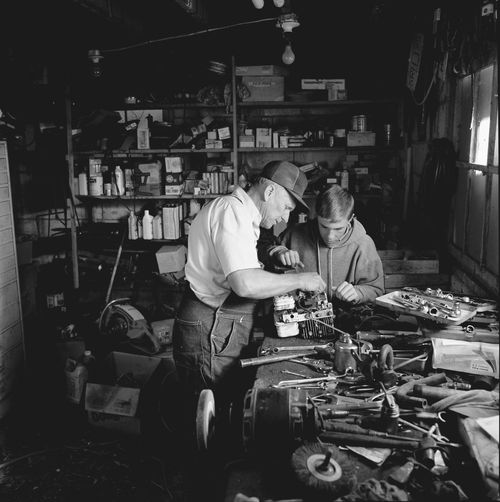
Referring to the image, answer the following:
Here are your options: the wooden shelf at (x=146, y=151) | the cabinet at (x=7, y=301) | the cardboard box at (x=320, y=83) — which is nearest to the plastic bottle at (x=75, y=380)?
the cabinet at (x=7, y=301)

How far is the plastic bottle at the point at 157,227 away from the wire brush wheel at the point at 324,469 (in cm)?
409

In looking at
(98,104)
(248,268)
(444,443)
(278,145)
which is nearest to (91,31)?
(98,104)

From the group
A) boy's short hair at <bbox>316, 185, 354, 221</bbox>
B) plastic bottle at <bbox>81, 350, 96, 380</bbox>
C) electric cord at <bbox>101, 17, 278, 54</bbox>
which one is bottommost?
plastic bottle at <bbox>81, 350, 96, 380</bbox>

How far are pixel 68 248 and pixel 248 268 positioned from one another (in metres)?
3.64

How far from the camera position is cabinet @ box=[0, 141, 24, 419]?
146 inches

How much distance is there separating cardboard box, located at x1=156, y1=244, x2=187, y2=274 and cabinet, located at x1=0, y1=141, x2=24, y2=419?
1.53m

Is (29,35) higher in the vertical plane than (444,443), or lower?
higher

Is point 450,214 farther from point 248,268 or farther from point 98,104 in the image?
point 98,104

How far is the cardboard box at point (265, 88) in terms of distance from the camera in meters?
5.19

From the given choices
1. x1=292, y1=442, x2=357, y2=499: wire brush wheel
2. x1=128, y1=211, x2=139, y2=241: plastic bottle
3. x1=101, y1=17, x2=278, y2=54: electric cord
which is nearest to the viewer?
A: x1=292, y1=442, x2=357, y2=499: wire brush wheel

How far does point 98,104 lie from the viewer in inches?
216

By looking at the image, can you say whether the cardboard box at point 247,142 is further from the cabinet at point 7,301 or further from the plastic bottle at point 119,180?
the cabinet at point 7,301

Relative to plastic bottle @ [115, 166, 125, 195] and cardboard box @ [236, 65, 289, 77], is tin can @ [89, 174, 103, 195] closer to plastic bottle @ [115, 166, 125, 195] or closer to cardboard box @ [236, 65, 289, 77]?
plastic bottle @ [115, 166, 125, 195]

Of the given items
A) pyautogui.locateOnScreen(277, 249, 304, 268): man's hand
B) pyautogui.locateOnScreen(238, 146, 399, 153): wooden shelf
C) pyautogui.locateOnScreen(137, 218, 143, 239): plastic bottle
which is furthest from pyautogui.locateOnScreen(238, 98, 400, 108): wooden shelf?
pyautogui.locateOnScreen(277, 249, 304, 268): man's hand
